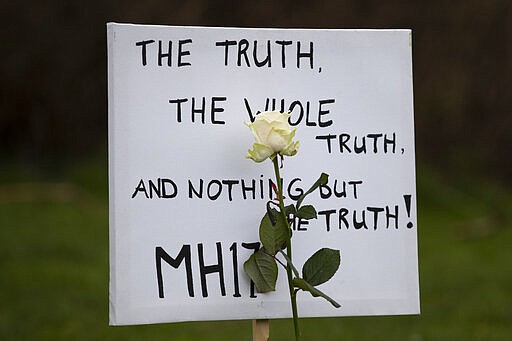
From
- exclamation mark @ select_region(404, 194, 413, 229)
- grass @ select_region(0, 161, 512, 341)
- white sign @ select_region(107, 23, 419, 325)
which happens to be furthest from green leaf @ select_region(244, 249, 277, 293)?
grass @ select_region(0, 161, 512, 341)

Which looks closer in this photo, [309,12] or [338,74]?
[338,74]

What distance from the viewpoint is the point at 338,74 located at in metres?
2.16

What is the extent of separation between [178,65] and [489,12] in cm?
733

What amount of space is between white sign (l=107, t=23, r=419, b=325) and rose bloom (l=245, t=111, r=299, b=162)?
0.11m

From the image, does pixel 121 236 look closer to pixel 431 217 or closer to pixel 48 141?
pixel 431 217

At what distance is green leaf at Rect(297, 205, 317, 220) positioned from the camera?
1.99 metres

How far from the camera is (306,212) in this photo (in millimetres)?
1994

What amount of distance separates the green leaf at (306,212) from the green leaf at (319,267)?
75 millimetres

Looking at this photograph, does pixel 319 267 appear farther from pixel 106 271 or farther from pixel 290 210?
pixel 106 271

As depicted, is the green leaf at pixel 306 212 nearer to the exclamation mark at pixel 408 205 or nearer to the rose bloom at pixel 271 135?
the rose bloom at pixel 271 135

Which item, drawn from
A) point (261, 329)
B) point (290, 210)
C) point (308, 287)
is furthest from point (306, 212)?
point (261, 329)

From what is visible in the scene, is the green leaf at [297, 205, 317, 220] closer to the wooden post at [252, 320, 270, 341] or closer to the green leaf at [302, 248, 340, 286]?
the green leaf at [302, 248, 340, 286]

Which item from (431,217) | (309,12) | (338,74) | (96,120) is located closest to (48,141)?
(96,120)

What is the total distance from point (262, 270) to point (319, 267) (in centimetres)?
11
